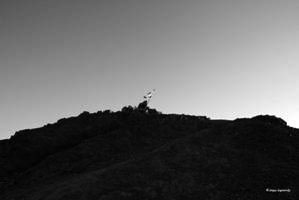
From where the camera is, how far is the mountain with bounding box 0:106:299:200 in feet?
78.4

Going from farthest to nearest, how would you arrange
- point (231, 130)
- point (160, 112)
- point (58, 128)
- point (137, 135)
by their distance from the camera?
point (160, 112), point (58, 128), point (137, 135), point (231, 130)

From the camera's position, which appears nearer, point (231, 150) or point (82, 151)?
point (231, 150)

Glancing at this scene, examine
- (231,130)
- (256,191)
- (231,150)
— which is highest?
(231,130)

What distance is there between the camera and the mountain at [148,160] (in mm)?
23891

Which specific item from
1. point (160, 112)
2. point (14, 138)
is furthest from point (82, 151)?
A: point (160, 112)

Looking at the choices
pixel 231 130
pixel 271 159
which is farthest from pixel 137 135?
pixel 271 159

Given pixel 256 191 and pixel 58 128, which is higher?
pixel 58 128

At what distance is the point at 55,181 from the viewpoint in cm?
2928

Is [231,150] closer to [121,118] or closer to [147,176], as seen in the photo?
[147,176]

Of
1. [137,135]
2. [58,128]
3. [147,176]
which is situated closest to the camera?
[147,176]

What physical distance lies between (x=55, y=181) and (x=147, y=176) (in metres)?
9.03

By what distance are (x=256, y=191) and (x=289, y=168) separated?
16.9 ft

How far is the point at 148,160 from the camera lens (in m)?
29.1

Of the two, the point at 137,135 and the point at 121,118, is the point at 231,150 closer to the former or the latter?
the point at 137,135
